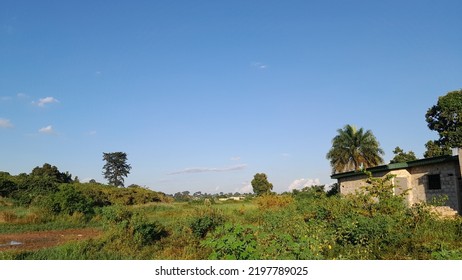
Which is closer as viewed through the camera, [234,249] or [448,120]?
[234,249]

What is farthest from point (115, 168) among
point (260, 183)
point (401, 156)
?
point (401, 156)

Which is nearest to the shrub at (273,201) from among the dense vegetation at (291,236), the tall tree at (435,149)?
the dense vegetation at (291,236)

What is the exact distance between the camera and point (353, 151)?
36438mm

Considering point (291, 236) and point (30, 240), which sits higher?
point (291, 236)

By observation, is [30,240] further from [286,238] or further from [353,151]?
[353,151]

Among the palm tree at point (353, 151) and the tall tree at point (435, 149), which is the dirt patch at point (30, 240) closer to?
the palm tree at point (353, 151)

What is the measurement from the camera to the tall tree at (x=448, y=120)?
114ft

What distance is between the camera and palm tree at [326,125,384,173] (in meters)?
35.9

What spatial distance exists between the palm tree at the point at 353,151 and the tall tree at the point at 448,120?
700 centimetres

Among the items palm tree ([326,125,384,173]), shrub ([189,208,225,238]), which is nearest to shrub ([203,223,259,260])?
shrub ([189,208,225,238])

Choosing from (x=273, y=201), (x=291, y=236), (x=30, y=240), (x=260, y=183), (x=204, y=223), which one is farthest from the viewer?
(x=260, y=183)

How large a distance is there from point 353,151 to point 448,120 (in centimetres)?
1056

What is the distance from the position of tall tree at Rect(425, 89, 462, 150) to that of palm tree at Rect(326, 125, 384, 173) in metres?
7.00

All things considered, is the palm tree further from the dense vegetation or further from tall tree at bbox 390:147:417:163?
the dense vegetation
